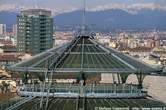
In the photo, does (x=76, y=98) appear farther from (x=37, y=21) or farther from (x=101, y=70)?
(x=37, y=21)

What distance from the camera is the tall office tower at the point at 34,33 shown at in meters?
133

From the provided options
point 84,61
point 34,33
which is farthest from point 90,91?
point 34,33

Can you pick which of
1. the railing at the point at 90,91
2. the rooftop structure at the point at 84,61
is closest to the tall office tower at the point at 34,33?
the rooftop structure at the point at 84,61

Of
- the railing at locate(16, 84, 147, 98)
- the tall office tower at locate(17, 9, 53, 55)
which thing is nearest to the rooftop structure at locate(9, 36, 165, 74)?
the railing at locate(16, 84, 147, 98)

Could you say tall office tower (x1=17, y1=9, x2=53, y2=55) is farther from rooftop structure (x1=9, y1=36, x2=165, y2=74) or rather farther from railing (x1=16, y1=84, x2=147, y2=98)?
railing (x1=16, y1=84, x2=147, y2=98)

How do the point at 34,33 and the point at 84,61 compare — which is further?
the point at 34,33

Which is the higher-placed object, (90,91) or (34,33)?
(90,91)

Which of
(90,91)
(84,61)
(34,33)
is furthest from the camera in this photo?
(34,33)

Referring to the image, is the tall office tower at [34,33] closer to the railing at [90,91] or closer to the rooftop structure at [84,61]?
the rooftop structure at [84,61]

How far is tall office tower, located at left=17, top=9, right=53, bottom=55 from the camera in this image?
438 ft

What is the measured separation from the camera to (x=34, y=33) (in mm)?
134375

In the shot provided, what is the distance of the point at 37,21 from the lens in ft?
456

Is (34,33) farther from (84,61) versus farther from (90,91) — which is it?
(90,91)

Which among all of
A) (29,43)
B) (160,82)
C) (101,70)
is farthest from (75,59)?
(29,43)
